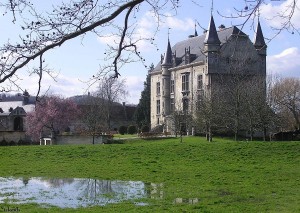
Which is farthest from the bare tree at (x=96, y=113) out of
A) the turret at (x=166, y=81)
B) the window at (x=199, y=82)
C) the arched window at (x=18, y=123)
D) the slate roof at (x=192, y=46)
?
the window at (x=199, y=82)

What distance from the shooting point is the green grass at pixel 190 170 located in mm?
12430

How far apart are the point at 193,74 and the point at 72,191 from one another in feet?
→ 149

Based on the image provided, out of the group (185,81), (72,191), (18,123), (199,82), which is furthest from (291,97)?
(72,191)

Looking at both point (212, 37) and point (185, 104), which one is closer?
point (212, 37)

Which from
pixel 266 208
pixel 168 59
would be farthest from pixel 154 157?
pixel 168 59

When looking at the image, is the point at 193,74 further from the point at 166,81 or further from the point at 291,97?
the point at 291,97

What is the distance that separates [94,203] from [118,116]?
83.8 meters

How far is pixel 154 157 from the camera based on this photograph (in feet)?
88.5

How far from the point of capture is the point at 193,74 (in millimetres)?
59875

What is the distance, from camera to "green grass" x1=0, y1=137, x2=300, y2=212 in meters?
12.4

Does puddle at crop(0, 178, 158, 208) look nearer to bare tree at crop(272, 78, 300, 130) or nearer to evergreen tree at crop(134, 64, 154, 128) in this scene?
bare tree at crop(272, 78, 300, 130)

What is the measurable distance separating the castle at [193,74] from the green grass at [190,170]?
18533 millimetres

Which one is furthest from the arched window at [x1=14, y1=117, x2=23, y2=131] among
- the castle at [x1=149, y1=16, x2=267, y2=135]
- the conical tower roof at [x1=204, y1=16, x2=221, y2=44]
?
the conical tower roof at [x1=204, y1=16, x2=221, y2=44]

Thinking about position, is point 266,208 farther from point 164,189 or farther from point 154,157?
point 154,157
